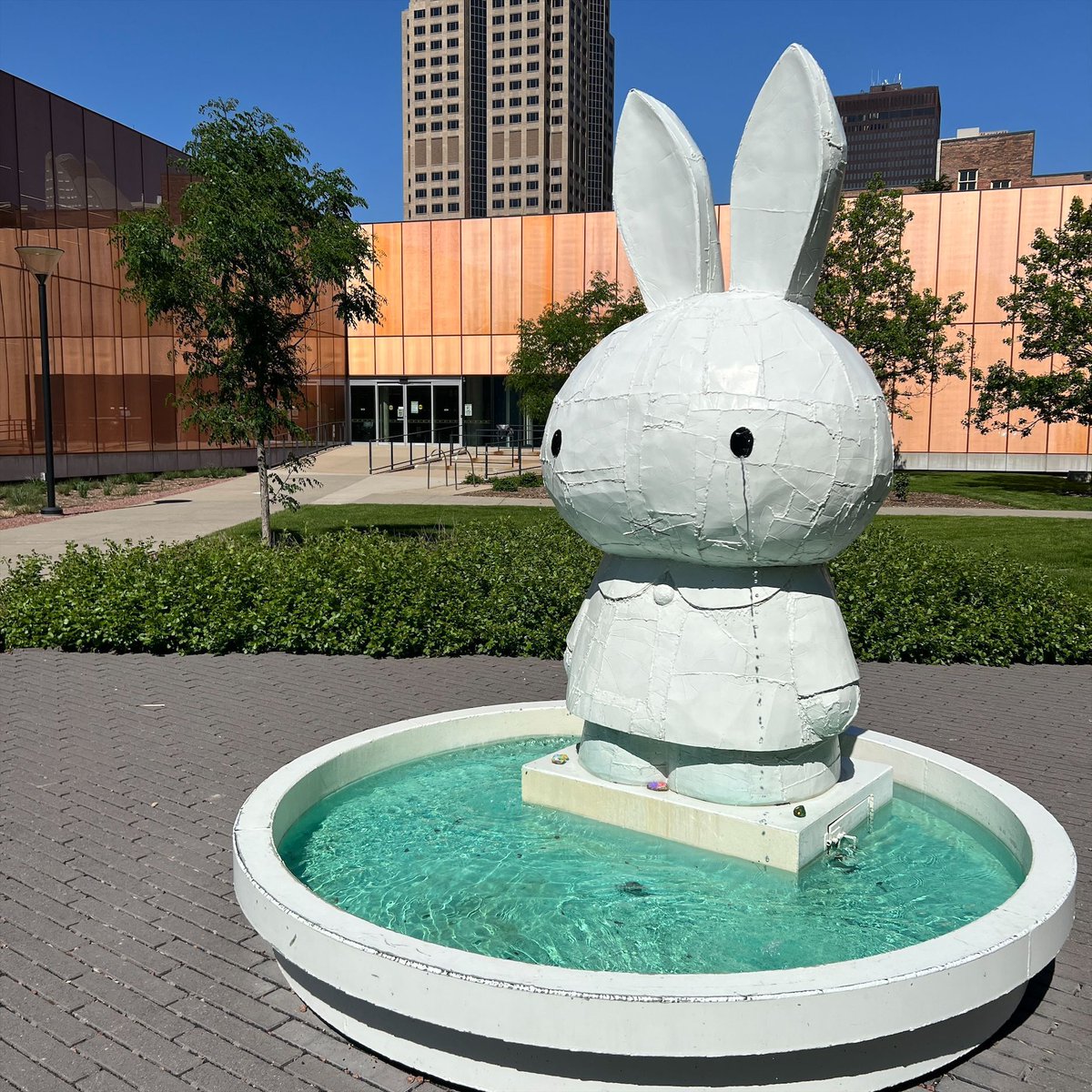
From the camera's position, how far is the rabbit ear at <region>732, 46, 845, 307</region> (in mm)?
4508

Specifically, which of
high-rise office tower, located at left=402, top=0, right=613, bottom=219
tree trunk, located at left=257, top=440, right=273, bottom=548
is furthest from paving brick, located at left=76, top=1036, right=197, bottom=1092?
high-rise office tower, located at left=402, top=0, right=613, bottom=219

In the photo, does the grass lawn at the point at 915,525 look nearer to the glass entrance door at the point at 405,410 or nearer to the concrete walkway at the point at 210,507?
the concrete walkway at the point at 210,507

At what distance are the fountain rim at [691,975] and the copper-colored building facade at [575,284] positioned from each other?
31027 millimetres

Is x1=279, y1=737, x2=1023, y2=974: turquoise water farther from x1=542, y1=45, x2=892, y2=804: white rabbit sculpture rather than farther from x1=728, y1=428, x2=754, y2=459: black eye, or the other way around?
x1=728, y1=428, x2=754, y2=459: black eye

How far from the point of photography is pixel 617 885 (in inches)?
180

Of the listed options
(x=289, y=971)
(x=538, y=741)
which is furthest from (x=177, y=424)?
(x=289, y=971)

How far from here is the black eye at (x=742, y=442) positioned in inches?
173

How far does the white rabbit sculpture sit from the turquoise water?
1.39 feet

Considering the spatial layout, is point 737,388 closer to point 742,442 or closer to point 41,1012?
point 742,442

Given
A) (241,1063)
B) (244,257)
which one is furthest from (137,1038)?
(244,257)

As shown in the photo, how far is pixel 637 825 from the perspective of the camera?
16.3ft

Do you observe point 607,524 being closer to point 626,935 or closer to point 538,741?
point 626,935

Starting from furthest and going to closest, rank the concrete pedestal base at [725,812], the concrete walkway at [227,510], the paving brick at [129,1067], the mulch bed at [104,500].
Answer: the mulch bed at [104,500] → the concrete walkway at [227,510] → the concrete pedestal base at [725,812] → the paving brick at [129,1067]

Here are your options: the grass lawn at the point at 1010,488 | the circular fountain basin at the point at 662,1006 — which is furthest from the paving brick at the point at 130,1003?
the grass lawn at the point at 1010,488
